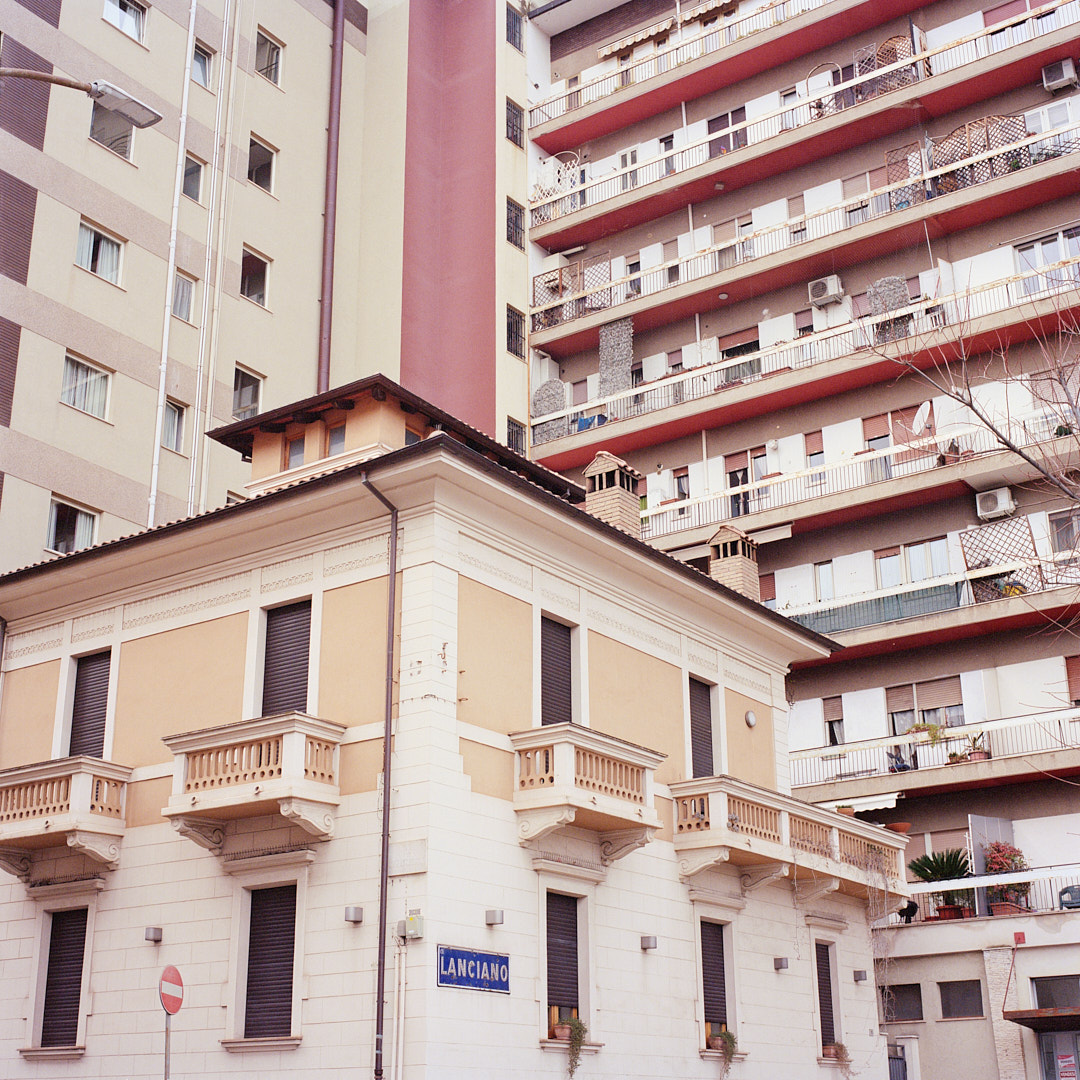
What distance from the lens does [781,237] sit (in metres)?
44.1

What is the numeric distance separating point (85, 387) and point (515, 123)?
2369cm

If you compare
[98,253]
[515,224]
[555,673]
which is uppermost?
[515,224]

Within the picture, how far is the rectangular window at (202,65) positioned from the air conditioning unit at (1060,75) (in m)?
25.0

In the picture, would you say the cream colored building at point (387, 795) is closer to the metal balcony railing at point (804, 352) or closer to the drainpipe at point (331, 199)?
the metal balcony railing at point (804, 352)

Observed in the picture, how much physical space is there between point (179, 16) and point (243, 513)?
24.4 metres

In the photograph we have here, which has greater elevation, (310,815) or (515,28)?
(515,28)

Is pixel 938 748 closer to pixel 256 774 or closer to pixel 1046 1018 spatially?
pixel 1046 1018

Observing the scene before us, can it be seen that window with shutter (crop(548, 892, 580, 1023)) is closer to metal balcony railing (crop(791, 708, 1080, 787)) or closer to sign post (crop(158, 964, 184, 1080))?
sign post (crop(158, 964, 184, 1080))

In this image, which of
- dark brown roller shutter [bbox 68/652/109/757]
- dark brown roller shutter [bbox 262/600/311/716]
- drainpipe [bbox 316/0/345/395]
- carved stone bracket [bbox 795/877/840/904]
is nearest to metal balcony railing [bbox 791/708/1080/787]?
carved stone bracket [bbox 795/877/840/904]

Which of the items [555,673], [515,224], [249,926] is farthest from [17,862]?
[515,224]

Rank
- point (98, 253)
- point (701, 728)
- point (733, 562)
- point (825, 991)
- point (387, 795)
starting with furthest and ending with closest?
point (98, 253) < point (733, 562) < point (825, 991) < point (701, 728) < point (387, 795)

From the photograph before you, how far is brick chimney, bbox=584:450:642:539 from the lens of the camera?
2662 cm

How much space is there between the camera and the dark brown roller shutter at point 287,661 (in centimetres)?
2131

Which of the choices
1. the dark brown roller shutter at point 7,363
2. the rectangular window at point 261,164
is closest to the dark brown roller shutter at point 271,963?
the dark brown roller shutter at point 7,363
